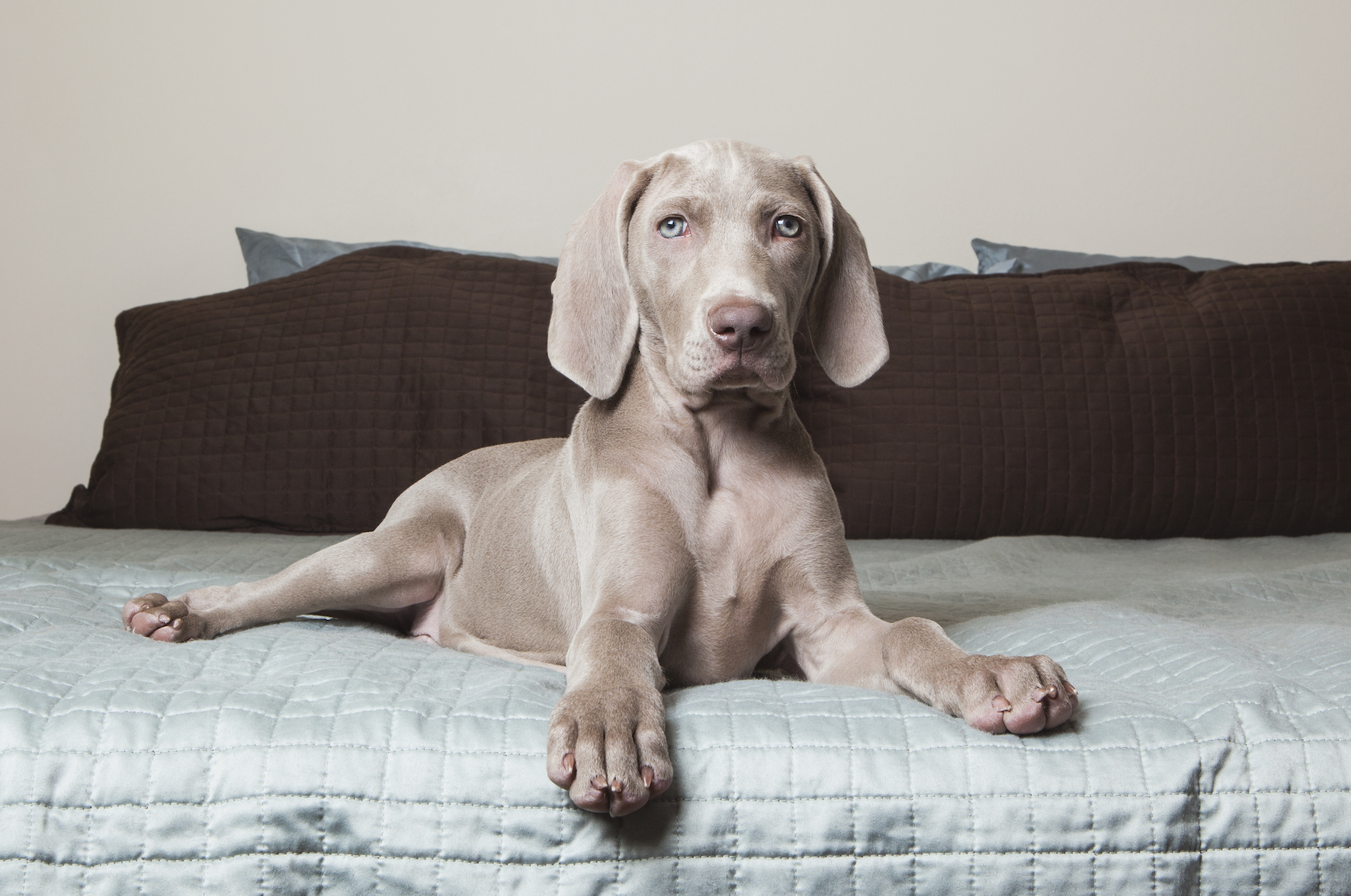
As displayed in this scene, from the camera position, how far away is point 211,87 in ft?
13.7

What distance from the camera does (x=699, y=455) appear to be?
5.63 feet

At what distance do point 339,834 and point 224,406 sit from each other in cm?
234

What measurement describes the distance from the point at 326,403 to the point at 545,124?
1.65m

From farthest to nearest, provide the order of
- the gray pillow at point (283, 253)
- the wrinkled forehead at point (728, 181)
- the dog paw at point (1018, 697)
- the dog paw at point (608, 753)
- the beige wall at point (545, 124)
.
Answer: the beige wall at point (545, 124)
the gray pillow at point (283, 253)
the wrinkled forehead at point (728, 181)
the dog paw at point (1018, 697)
the dog paw at point (608, 753)

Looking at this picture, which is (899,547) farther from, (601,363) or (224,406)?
(224,406)

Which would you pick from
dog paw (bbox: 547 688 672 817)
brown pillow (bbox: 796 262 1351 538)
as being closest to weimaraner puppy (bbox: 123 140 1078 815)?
dog paw (bbox: 547 688 672 817)

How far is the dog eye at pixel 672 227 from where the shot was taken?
1.64 metres

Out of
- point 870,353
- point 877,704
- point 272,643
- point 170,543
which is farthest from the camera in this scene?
point 170,543

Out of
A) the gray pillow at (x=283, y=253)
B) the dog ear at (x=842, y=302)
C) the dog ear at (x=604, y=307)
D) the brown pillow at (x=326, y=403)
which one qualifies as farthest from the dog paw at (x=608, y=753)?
the gray pillow at (x=283, y=253)

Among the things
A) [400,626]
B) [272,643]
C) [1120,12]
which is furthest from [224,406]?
[1120,12]

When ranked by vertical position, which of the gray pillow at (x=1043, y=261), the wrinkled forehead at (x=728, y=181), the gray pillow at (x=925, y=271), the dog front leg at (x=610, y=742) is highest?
the wrinkled forehead at (x=728, y=181)

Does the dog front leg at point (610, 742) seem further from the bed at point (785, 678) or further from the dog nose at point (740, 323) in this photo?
the dog nose at point (740, 323)

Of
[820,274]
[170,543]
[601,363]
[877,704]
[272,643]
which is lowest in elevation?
[170,543]

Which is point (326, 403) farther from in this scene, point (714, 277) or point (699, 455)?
point (714, 277)
